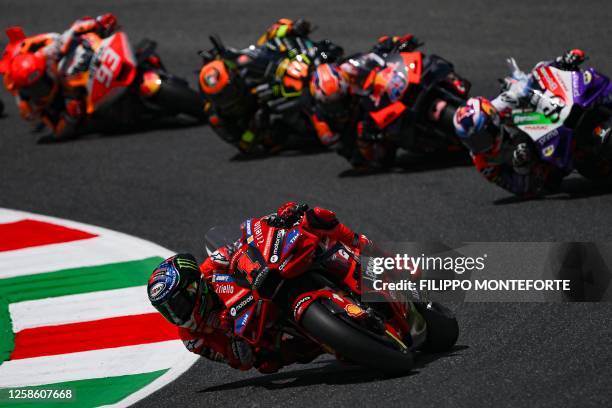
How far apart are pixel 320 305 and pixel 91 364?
2.34m

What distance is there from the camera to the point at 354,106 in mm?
12688

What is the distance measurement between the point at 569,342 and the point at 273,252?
5.95 feet

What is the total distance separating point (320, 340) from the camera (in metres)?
6.45

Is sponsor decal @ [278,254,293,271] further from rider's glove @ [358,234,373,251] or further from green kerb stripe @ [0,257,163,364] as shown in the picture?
green kerb stripe @ [0,257,163,364]

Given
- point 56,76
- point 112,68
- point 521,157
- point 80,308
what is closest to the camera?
point 80,308

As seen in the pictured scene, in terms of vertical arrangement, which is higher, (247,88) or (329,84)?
(329,84)

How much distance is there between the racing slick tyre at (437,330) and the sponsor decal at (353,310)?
776mm

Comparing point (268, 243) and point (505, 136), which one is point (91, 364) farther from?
point (505, 136)

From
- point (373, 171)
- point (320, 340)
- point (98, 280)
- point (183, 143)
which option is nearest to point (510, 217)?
point (373, 171)

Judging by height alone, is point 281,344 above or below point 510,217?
above

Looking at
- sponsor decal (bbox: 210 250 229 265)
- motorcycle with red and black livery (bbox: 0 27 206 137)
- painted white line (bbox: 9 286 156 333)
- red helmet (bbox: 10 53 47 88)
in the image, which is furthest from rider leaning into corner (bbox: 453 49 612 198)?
red helmet (bbox: 10 53 47 88)

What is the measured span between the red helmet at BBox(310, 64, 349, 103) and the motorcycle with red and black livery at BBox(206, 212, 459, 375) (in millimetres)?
5496

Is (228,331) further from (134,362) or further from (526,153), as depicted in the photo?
(526,153)

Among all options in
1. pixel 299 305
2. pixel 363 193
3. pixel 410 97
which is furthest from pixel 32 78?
pixel 299 305
